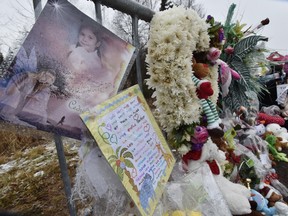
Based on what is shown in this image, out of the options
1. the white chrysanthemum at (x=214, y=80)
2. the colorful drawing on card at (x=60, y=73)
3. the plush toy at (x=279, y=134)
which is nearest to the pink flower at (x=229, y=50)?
the white chrysanthemum at (x=214, y=80)

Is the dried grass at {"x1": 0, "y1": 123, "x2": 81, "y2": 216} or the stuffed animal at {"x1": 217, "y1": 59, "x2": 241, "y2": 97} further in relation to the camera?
the dried grass at {"x1": 0, "y1": 123, "x2": 81, "y2": 216}

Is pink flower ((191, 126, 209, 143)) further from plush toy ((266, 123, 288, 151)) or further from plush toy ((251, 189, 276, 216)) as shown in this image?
plush toy ((266, 123, 288, 151))

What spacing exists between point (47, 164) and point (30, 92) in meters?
2.35

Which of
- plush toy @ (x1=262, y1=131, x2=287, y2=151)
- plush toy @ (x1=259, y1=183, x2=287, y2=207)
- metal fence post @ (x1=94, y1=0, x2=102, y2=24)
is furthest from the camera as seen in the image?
plush toy @ (x1=262, y1=131, x2=287, y2=151)

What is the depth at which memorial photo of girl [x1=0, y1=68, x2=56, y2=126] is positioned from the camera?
698mm

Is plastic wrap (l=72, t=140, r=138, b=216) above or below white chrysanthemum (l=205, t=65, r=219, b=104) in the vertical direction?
below

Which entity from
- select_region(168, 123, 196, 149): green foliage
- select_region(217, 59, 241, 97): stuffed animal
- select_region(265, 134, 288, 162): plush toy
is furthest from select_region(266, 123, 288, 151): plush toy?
select_region(168, 123, 196, 149): green foliage

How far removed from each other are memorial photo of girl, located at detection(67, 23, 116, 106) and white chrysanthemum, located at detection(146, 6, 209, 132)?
27 cm

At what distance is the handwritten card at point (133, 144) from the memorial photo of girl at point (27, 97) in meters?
0.13

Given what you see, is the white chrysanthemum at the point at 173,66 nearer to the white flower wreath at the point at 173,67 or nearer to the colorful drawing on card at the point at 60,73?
the white flower wreath at the point at 173,67

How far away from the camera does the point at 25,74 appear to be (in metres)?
0.72

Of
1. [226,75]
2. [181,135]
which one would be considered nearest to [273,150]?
[226,75]

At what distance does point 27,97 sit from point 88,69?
0.23 m

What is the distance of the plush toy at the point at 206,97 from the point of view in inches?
48.3
